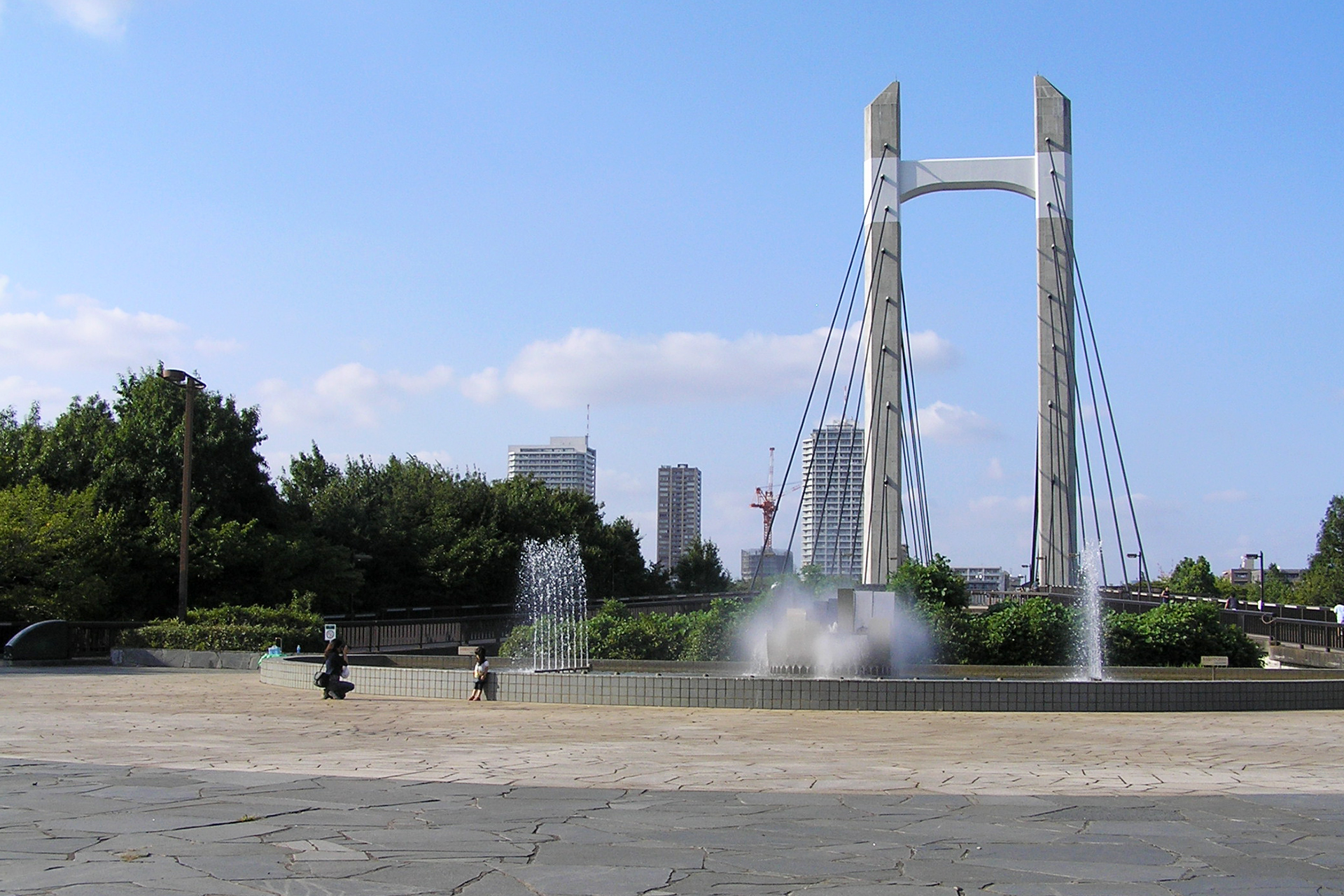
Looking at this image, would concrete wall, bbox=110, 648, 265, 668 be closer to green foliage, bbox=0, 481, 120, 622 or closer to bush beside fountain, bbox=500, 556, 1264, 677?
green foliage, bbox=0, 481, 120, 622

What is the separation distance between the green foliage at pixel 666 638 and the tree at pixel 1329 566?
54276 mm

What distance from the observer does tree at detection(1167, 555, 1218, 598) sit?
59.4m

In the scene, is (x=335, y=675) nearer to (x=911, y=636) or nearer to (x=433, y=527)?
(x=911, y=636)

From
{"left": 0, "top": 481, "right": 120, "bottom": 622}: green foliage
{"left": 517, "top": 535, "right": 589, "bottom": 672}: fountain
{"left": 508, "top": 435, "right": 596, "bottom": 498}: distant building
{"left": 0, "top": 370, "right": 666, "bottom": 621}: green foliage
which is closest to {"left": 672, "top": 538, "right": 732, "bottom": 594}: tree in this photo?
{"left": 0, "top": 370, "right": 666, "bottom": 621}: green foliage

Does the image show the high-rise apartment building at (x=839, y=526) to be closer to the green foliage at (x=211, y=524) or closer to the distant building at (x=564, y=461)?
the green foliage at (x=211, y=524)

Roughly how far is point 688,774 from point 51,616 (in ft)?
70.0

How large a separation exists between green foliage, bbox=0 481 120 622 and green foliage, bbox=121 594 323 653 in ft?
9.93

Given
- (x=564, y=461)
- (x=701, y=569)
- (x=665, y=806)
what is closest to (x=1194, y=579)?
(x=701, y=569)

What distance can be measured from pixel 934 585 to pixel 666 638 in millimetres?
4927

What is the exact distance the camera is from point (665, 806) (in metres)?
7.27

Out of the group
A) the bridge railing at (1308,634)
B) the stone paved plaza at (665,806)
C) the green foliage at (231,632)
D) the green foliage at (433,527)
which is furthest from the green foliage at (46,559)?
the bridge railing at (1308,634)

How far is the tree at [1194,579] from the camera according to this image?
195 feet

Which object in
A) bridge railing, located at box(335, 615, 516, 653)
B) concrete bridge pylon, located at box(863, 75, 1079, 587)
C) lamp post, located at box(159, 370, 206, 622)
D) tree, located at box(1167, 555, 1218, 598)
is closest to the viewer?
lamp post, located at box(159, 370, 206, 622)

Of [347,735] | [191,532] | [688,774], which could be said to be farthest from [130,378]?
[688,774]
